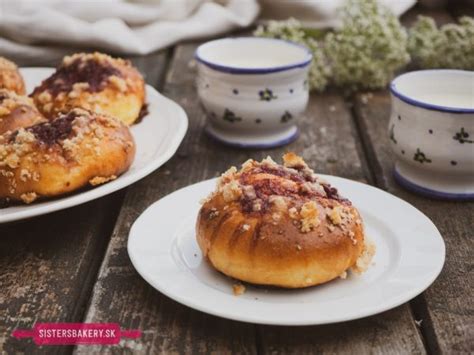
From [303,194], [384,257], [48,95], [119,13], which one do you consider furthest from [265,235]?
[119,13]

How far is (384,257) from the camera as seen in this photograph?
53.4 inches

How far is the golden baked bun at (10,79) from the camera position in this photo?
201 cm

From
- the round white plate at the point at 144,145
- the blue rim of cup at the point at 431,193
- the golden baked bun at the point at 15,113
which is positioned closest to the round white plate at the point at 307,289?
the round white plate at the point at 144,145

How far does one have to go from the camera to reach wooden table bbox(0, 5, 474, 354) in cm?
119

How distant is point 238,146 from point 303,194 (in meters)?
0.75

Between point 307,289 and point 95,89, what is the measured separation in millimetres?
966

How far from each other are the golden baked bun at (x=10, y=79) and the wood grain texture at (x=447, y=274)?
3.31 ft

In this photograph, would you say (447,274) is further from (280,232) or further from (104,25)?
(104,25)

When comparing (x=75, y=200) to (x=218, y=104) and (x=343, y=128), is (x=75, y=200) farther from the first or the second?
(x=343, y=128)

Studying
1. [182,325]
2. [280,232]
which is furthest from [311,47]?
[182,325]

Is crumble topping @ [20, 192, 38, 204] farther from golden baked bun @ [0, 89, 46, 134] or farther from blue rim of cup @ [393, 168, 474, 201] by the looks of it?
blue rim of cup @ [393, 168, 474, 201]

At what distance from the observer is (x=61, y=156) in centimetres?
155

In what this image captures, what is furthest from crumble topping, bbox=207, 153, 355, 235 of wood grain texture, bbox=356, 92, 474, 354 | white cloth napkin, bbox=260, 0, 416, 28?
white cloth napkin, bbox=260, 0, 416, 28

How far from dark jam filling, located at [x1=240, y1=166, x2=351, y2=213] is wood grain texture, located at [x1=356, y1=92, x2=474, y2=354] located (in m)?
0.25
